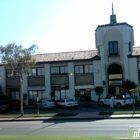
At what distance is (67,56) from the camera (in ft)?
143

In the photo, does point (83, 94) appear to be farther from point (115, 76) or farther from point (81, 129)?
point (81, 129)

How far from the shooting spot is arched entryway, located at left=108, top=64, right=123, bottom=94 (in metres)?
41.3

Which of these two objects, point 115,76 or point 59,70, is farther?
point 59,70

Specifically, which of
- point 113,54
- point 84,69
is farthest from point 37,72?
point 113,54

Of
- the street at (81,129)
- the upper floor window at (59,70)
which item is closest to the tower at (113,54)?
the upper floor window at (59,70)

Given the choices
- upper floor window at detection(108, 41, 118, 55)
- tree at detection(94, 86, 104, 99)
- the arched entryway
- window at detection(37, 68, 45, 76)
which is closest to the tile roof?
window at detection(37, 68, 45, 76)

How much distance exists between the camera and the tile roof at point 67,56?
139 feet

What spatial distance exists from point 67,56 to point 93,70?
208 inches

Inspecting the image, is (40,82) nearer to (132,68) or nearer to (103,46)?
(103,46)

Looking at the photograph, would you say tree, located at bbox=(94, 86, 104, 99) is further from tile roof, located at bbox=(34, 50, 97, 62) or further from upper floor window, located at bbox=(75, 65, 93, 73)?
tile roof, located at bbox=(34, 50, 97, 62)

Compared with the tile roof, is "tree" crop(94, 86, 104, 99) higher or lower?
lower

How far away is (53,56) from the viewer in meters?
44.9

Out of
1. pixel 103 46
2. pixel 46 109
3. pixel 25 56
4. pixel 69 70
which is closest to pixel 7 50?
pixel 25 56

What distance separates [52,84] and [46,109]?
23.3 ft
